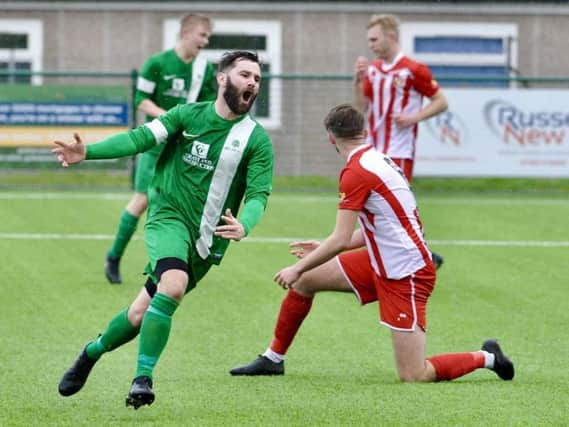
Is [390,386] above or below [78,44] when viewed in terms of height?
below

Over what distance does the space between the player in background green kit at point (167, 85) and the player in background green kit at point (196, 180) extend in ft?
13.7

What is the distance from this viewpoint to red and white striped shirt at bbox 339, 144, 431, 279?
7.73 m

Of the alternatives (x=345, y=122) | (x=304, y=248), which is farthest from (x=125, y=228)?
(x=345, y=122)

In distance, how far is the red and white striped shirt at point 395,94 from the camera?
486 inches

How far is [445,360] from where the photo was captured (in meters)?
7.83

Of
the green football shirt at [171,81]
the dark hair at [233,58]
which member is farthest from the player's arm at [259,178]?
the green football shirt at [171,81]

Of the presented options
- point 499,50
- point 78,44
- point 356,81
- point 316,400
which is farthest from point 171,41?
point 316,400

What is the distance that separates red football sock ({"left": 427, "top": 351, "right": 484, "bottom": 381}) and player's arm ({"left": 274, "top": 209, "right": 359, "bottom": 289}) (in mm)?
837

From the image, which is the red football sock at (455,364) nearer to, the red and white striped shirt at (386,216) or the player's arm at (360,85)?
the red and white striped shirt at (386,216)

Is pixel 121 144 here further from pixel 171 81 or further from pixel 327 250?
pixel 171 81

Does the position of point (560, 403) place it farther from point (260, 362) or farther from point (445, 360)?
point (260, 362)

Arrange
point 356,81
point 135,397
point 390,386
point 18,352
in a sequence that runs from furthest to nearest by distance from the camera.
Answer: point 356,81, point 18,352, point 390,386, point 135,397

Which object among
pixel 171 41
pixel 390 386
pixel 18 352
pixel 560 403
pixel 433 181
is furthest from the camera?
pixel 171 41

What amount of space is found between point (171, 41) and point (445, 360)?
17374mm
